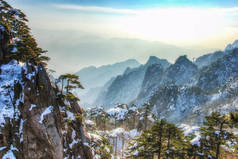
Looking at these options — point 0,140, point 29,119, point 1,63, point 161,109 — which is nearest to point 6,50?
point 1,63

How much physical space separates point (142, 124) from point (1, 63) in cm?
7224

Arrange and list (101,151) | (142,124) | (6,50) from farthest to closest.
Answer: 1. (142,124)
2. (101,151)
3. (6,50)

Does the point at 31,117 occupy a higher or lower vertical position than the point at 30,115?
lower

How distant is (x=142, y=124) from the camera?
79625mm

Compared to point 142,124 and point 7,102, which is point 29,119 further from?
point 142,124

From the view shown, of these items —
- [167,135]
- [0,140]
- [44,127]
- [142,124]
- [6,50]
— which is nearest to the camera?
[0,140]

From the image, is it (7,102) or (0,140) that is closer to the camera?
(0,140)

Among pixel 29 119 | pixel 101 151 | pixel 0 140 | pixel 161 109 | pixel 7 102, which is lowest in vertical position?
pixel 161 109

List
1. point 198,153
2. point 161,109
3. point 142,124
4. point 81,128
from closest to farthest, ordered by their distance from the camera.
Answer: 1. point 81,128
2. point 198,153
3. point 142,124
4. point 161,109

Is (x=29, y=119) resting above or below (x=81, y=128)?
above

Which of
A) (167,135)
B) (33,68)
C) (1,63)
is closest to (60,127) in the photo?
(33,68)

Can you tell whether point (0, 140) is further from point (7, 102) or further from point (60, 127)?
point (60, 127)

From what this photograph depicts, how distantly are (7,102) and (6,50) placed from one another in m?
7.29

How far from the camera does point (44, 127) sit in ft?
59.0
